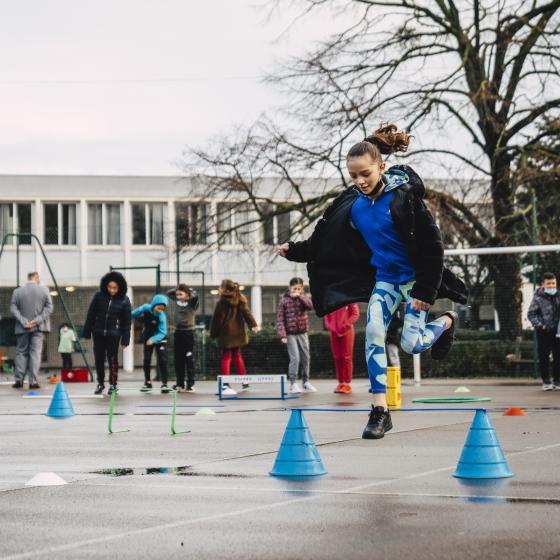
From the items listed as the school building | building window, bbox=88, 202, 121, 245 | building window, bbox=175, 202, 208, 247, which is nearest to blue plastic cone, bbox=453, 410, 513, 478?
building window, bbox=175, 202, 208, 247

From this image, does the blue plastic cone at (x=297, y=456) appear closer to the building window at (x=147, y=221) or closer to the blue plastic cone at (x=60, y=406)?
the blue plastic cone at (x=60, y=406)

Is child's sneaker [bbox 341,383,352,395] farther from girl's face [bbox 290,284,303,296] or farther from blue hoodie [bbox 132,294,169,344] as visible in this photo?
blue hoodie [bbox 132,294,169,344]

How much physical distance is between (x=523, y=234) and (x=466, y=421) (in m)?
14.6

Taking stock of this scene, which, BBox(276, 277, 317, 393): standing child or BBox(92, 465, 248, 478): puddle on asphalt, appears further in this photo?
BBox(276, 277, 317, 393): standing child

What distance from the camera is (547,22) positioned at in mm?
24953

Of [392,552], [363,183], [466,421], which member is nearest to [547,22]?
[466,421]

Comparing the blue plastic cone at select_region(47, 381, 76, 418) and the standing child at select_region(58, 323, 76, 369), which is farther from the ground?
the standing child at select_region(58, 323, 76, 369)

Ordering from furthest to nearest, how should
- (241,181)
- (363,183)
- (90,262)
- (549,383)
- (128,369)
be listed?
(90,262), (128,369), (241,181), (549,383), (363,183)

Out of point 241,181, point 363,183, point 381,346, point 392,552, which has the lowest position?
point 392,552

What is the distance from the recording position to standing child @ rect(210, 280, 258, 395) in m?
19.0

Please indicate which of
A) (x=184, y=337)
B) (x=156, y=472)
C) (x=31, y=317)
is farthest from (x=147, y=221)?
(x=156, y=472)

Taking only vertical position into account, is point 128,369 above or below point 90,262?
below

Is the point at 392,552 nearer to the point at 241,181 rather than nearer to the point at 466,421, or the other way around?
the point at 466,421

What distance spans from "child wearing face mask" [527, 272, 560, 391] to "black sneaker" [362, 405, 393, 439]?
10195 millimetres
